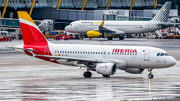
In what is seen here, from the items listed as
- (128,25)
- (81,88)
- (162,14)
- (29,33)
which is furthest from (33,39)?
(162,14)

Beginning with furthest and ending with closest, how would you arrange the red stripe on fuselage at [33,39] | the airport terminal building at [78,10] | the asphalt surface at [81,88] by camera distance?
1. the airport terminal building at [78,10]
2. the red stripe on fuselage at [33,39]
3. the asphalt surface at [81,88]

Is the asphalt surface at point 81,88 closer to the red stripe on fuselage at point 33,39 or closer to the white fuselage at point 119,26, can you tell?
the red stripe on fuselage at point 33,39

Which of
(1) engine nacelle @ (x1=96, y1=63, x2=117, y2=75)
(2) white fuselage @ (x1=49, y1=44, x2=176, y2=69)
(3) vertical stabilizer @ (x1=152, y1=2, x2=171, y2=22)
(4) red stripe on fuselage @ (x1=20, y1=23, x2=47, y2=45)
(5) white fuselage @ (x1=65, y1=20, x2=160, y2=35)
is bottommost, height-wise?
(5) white fuselage @ (x1=65, y1=20, x2=160, y2=35)

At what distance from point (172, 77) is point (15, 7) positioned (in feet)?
470

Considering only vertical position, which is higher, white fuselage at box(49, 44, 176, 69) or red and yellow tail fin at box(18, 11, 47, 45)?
red and yellow tail fin at box(18, 11, 47, 45)

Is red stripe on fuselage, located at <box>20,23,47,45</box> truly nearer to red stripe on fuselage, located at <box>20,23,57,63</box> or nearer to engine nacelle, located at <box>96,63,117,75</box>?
red stripe on fuselage, located at <box>20,23,57,63</box>

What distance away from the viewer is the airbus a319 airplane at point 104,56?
3728 cm

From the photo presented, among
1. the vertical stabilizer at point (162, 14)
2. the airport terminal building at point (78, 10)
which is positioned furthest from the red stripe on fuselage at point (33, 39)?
the airport terminal building at point (78, 10)

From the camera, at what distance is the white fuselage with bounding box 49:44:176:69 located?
3728 cm

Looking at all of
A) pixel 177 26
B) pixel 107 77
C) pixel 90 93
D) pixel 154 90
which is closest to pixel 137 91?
pixel 154 90

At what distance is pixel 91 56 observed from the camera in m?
39.4

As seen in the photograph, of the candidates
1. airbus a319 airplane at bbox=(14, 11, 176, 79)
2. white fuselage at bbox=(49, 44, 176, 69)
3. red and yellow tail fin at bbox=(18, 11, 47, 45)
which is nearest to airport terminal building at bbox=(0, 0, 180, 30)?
red and yellow tail fin at bbox=(18, 11, 47, 45)

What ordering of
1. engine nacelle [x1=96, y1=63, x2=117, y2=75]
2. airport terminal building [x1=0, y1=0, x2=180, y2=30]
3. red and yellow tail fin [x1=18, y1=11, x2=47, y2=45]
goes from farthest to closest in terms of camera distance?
airport terminal building [x1=0, y1=0, x2=180, y2=30] → red and yellow tail fin [x1=18, y1=11, x2=47, y2=45] → engine nacelle [x1=96, y1=63, x2=117, y2=75]

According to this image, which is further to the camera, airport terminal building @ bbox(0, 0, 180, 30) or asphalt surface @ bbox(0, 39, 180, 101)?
airport terminal building @ bbox(0, 0, 180, 30)
